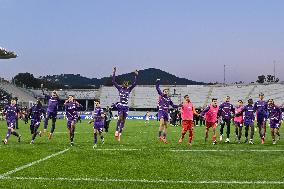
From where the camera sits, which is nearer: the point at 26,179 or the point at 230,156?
the point at 26,179

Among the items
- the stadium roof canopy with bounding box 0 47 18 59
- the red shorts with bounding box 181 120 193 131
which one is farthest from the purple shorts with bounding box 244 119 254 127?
the stadium roof canopy with bounding box 0 47 18 59

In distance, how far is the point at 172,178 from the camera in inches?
433

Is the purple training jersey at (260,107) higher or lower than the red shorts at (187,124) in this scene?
higher

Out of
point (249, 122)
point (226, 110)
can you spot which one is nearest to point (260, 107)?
point (249, 122)

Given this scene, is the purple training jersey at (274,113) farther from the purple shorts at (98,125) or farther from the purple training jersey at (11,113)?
the purple training jersey at (11,113)

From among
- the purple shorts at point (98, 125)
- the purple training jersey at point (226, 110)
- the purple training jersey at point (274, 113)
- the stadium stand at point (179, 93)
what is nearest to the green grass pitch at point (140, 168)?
the purple shorts at point (98, 125)

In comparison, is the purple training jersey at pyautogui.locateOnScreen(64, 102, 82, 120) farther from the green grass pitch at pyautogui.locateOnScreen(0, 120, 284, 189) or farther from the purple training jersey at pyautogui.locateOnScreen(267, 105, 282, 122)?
the purple training jersey at pyautogui.locateOnScreen(267, 105, 282, 122)

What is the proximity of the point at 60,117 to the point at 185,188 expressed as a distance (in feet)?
278

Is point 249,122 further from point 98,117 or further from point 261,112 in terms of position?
point 98,117

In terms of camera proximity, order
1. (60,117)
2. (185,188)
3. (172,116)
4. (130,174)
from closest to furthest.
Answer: (185,188)
(130,174)
(172,116)
(60,117)

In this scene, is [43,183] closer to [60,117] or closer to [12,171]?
[12,171]

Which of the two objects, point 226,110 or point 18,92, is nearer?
point 226,110

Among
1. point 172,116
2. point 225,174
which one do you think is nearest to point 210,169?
point 225,174

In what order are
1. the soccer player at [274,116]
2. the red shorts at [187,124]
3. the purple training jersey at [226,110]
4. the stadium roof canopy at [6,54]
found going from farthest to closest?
the stadium roof canopy at [6,54], the purple training jersey at [226,110], the soccer player at [274,116], the red shorts at [187,124]
